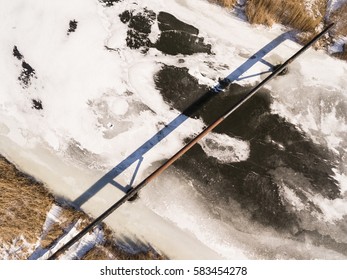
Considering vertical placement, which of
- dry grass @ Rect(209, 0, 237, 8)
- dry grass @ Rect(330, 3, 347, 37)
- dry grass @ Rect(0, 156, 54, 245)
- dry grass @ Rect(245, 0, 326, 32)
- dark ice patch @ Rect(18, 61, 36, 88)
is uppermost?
dry grass @ Rect(330, 3, 347, 37)

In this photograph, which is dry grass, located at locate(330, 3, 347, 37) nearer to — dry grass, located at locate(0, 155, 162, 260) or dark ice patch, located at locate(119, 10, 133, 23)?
dark ice patch, located at locate(119, 10, 133, 23)

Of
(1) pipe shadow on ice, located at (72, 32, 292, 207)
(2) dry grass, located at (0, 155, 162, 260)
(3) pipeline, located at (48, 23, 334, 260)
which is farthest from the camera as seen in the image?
(1) pipe shadow on ice, located at (72, 32, 292, 207)

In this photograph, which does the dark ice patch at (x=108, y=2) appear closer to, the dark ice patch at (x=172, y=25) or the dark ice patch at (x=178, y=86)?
the dark ice patch at (x=172, y=25)

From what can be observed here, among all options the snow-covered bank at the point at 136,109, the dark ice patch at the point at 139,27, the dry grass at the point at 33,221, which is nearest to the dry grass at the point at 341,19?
the snow-covered bank at the point at 136,109

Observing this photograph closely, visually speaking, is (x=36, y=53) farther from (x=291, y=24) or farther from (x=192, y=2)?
(x=291, y=24)

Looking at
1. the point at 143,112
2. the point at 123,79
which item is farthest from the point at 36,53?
the point at 143,112

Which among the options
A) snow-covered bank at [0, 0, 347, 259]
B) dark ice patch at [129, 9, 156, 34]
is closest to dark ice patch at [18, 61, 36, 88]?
snow-covered bank at [0, 0, 347, 259]

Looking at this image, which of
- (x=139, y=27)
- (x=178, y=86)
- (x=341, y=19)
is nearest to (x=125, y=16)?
(x=139, y=27)

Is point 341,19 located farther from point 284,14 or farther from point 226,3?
point 226,3
